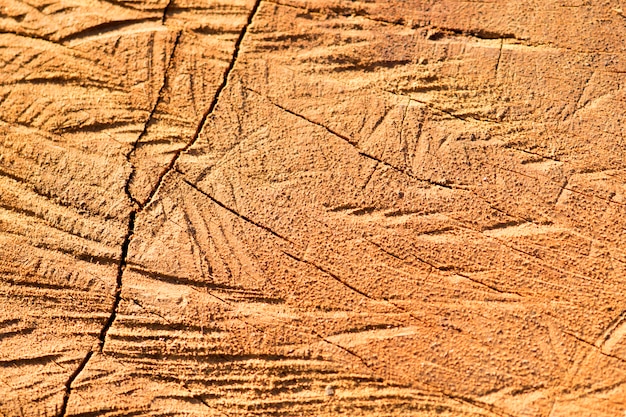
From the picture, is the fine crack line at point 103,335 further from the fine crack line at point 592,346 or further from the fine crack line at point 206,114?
the fine crack line at point 592,346

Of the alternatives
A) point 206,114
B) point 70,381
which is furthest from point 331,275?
point 70,381

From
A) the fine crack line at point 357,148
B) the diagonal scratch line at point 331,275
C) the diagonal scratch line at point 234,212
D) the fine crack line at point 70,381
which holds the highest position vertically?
the fine crack line at point 357,148

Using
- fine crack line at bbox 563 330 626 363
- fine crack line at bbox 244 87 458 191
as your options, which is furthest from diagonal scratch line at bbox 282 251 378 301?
fine crack line at bbox 563 330 626 363

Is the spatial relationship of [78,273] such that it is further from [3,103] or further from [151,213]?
[3,103]

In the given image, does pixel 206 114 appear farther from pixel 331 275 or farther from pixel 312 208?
pixel 331 275

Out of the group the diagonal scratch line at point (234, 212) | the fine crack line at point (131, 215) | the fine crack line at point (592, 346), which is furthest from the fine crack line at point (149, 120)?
the fine crack line at point (592, 346)

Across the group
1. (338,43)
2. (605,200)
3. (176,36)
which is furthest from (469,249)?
(176,36)

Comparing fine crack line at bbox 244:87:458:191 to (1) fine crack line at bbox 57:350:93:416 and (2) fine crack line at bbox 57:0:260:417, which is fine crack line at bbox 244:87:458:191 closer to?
(2) fine crack line at bbox 57:0:260:417

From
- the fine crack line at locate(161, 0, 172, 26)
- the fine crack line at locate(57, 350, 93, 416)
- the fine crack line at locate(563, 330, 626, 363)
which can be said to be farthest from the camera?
the fine crack line at locate(161, 0, 172, 26)
